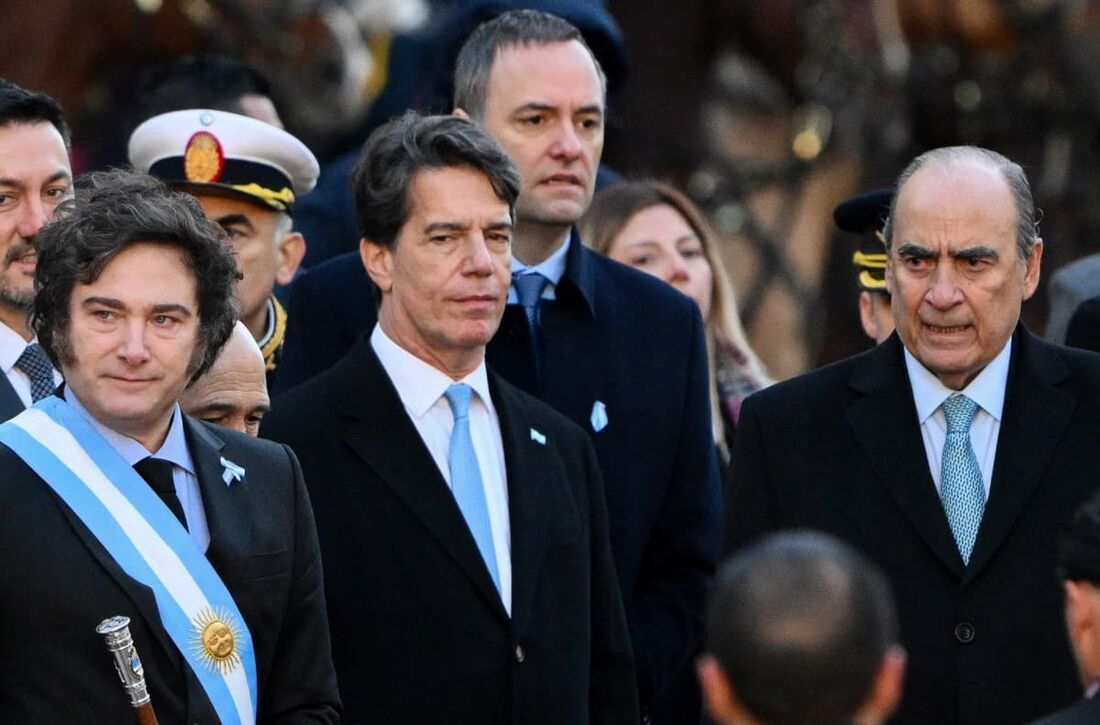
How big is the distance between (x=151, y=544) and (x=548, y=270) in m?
1.61

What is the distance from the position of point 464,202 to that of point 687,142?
4.32 meters

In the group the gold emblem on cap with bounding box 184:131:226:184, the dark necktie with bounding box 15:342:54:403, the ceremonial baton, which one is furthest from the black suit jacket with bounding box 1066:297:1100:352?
the ceremonial baton

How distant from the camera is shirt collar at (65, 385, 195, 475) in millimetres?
4168

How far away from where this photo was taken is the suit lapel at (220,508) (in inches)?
164

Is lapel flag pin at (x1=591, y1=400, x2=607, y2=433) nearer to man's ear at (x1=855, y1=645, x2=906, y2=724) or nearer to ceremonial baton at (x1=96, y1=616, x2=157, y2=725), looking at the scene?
ceremonial baton at (x1=96, y1=616, x2=157, y2=725)

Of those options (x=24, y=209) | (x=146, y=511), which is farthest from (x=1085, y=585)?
(x=24, y=209)

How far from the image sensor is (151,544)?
4.05 metres

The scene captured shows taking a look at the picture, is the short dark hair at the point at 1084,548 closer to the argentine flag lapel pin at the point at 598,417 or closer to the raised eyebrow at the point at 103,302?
the raised eyebrow at the point at 103,302

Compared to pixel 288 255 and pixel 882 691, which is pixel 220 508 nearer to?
pixel 882 691

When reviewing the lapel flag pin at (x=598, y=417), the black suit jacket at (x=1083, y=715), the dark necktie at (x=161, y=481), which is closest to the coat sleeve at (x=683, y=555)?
the lapel flag pin at (x=598, y=417)

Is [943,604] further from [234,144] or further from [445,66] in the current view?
[445,66]

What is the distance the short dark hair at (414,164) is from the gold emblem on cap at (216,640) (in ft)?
3.70

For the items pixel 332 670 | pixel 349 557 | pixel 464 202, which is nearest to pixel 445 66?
pixel 464 202

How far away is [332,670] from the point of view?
4324 millimetres
